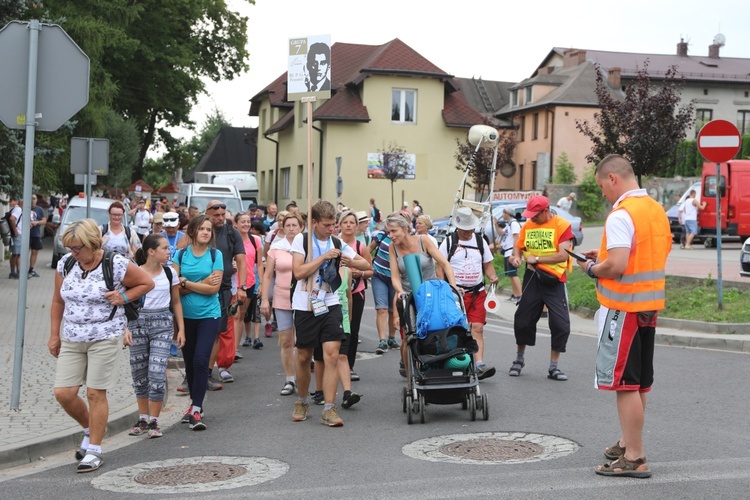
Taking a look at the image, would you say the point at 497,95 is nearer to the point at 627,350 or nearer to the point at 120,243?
the point at 120,243

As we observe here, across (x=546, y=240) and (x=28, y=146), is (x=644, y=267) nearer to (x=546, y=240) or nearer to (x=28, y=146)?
(x=546, y=240)

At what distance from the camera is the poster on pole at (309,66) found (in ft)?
30.1

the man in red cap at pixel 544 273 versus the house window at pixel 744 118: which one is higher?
the house window at pixel 744 118

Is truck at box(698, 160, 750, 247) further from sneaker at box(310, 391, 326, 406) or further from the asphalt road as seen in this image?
sneaker at box(310, 391, 326, 406)

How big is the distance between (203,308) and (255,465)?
6.47 feet

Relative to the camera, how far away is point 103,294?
6965 millimetres

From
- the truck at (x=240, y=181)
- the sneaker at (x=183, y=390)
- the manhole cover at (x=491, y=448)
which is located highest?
the truck at (x=240, y=181)

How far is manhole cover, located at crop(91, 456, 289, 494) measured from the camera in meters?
6.38

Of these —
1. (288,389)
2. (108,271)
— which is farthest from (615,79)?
(108,271)

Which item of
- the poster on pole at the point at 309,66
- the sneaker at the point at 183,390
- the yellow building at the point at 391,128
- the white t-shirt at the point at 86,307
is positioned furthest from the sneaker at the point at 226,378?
the yellow building at the point at 391,128

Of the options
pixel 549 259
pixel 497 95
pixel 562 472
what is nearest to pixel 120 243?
pixel 549 259

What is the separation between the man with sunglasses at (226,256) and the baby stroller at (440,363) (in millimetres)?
2299

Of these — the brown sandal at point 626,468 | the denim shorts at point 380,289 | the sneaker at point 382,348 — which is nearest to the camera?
the brown sandal at point 626,468

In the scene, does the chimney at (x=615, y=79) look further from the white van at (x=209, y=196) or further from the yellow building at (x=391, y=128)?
the white van at (x=209, y=196)
